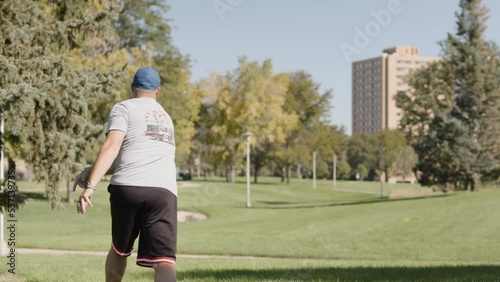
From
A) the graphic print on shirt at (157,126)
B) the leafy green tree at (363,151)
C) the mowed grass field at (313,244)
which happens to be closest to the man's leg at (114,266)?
the graphic print on shirt at (157,126)

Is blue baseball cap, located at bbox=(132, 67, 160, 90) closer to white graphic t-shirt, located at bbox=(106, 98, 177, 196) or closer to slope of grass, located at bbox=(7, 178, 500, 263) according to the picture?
white graphic t-shirt, located at bbox=(106, 98, 177, 196)

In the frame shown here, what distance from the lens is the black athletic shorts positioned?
15.8 feet

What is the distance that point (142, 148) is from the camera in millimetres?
4906

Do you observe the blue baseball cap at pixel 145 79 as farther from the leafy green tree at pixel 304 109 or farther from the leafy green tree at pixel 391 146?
the leafy green tree at pixel 391 146

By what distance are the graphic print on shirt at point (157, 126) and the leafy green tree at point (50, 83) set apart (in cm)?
420

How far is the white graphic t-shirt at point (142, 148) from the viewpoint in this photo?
4.85 m

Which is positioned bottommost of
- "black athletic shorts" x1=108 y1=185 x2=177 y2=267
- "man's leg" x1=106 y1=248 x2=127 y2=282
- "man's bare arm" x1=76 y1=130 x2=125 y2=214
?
"man's leg" x1=106 y1=248 x2=127 y2=282

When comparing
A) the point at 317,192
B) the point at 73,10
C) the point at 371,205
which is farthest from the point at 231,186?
the point at 73,10

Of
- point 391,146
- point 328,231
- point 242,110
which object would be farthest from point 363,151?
point 328,231

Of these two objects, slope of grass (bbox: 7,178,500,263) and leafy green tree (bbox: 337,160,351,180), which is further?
leafy green tree (bbox: 337,160,351,180)

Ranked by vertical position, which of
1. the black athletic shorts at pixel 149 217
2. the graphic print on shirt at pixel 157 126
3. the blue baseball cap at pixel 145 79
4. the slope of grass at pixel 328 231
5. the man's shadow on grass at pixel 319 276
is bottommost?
the slope of grass at pixel 328 231

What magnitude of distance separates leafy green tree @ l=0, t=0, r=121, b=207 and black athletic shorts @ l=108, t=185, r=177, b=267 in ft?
14.3

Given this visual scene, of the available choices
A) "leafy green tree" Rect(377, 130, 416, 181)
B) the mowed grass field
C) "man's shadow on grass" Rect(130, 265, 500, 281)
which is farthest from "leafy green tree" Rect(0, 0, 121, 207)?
"leafy green tree" Rect(377, 130, 416, 181)

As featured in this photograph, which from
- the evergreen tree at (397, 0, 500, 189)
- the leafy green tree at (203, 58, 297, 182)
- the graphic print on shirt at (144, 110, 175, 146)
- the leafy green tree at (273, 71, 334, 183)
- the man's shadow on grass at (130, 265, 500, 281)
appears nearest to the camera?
the graphic print on shirt at (144, 110, 175, 146)
